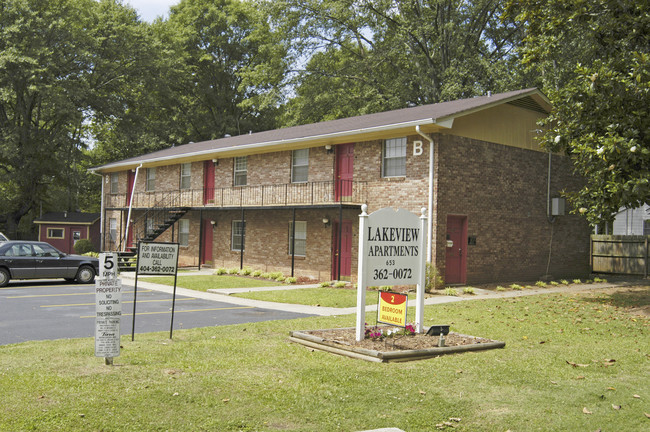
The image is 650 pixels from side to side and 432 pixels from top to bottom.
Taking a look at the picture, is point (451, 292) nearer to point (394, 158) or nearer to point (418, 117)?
point (394, 158)

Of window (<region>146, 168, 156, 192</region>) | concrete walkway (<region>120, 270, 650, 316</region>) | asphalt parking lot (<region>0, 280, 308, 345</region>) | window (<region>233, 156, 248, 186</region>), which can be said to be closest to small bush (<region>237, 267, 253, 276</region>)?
concrete walkway (<region>120, 270, 650, 316</region>)

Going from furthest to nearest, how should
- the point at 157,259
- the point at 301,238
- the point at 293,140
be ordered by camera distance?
the point at 301,238 < the point at 293,140 < the point at 157,259

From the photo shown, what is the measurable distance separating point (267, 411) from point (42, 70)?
35.0 meters

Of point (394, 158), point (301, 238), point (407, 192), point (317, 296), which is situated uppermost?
point (394, 158)

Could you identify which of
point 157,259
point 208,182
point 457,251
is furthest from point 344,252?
point 157,259

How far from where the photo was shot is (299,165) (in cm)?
2431

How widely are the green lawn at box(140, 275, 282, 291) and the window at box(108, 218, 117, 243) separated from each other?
13.8 m

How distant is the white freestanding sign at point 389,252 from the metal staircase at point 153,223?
1855cm

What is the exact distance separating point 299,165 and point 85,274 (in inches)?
351

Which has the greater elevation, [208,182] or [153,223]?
[208,182]

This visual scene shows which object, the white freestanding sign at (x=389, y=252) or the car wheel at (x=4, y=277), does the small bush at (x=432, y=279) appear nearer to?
the white freestanding sign at (x=389, y=252)

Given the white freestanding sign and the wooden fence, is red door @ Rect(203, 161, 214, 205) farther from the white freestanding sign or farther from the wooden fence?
the white freestanding sign

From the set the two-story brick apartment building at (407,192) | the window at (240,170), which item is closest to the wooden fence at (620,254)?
the two-story brick apartment building at (407,192)

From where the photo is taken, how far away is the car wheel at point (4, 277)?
18.9 metres
